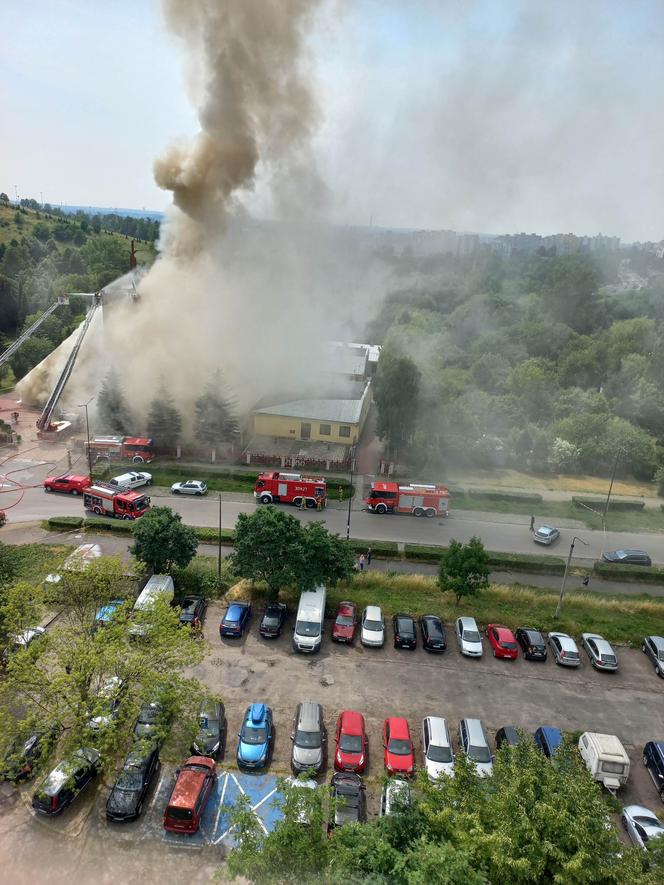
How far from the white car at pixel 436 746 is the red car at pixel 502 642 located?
5.01m

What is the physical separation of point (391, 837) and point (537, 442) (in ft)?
112

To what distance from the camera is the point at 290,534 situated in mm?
23016

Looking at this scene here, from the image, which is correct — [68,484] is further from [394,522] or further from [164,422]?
[394,522]

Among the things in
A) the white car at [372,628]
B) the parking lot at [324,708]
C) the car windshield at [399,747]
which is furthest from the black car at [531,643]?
the car windshield at [399,747]

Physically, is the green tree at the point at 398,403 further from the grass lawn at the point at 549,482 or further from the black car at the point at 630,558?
the black car at the point at 630,558

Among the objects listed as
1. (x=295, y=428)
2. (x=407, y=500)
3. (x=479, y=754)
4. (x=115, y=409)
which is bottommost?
(x=479, y=754)

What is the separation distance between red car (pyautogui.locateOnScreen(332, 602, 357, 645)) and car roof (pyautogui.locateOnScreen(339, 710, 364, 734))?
4107 mm

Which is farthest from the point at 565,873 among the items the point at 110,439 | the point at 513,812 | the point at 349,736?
the point at 110,439

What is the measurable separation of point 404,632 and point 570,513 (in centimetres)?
1754

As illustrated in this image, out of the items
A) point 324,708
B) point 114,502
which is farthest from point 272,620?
point 114,502

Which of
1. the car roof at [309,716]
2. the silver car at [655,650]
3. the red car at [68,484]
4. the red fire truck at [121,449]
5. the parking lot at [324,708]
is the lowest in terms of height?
the parking lot at [324,708]

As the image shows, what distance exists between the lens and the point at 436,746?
55.2 feet

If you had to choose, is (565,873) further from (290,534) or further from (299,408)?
(299,408)

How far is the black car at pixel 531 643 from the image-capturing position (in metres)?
21.8
